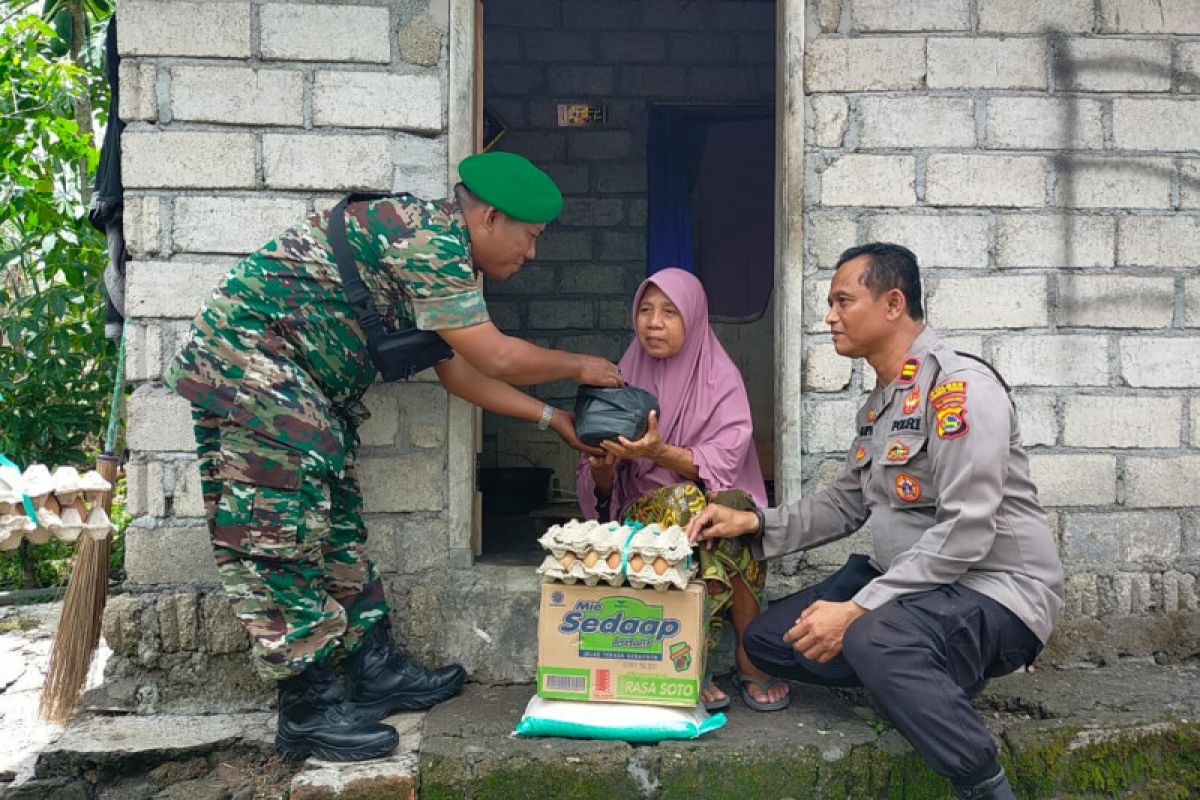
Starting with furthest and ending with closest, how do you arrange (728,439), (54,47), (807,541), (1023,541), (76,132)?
(54,47) < (76,132) < (728,439) < (807,541) < (1023,541)

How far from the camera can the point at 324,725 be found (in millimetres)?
3385

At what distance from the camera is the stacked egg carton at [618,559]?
10.6 ft

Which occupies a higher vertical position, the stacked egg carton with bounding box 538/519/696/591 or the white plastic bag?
the stacked egg carton with bounding box 538/519/696/591

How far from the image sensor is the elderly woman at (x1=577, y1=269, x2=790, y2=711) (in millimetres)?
3676

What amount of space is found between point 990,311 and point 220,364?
2748 millimetres

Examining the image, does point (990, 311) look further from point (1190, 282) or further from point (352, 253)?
point (352, 253)

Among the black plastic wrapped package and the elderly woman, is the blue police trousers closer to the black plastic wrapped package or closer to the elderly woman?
the elderly woman

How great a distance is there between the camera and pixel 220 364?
3275 mm

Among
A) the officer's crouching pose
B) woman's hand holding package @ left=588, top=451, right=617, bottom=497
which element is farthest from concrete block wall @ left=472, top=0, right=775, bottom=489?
the officer's crouching pose

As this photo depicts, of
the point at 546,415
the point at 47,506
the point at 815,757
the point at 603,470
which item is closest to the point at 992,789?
the point at 815,757

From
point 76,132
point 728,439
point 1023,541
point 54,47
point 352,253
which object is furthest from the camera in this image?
point 54,47

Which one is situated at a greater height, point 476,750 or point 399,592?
point 399,592

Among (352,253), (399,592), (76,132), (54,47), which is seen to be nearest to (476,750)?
(399,592)

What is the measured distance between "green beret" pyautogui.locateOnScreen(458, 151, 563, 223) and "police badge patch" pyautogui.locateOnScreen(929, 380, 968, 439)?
1299mm
